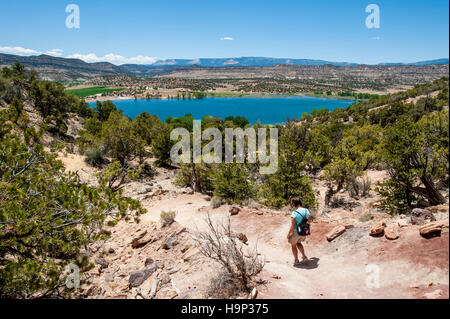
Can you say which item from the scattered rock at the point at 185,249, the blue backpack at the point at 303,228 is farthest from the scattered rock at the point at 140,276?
the blue backpack at the point at 303,228

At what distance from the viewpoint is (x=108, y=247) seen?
41.2 feet

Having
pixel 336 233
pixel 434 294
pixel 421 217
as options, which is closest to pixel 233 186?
pixel 336 233

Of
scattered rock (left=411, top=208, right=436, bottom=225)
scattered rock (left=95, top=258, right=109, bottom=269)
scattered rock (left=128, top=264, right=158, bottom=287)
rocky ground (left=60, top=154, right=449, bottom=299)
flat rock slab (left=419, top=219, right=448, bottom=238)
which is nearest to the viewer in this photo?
rocky ground (left=60, top=154, right=449, bottom=299)

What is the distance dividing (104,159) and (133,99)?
156 meters

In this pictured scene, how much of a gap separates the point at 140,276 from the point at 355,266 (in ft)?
22.8

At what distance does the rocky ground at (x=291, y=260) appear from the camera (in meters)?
5.79

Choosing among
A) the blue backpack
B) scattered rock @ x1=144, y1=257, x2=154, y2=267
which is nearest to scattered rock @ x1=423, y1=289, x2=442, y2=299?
the blue backpack

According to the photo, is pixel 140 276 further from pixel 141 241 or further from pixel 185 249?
pixel 141 241

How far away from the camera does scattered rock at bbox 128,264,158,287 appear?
29.3 feet

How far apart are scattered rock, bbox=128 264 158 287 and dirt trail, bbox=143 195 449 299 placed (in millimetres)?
3904

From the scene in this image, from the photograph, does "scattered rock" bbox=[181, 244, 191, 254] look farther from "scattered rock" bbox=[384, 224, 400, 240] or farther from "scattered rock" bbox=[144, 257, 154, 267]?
"scattered rock" bbox=[384, 224, 400, 240]

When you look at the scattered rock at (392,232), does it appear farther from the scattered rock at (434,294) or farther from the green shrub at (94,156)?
the green shrub at (94,156)
